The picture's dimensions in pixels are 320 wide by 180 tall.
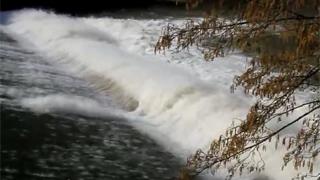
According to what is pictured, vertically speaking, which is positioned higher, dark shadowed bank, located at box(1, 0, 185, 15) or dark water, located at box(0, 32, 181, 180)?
dark water, located at box(0, 32, 181, 180)

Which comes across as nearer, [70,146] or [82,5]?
[70,146]

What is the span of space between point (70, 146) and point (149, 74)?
468 centimetres

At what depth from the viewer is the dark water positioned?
7117 millimetres

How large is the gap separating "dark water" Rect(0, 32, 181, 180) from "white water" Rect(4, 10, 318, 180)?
429mm

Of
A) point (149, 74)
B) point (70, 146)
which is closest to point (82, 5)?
point (149, 74)

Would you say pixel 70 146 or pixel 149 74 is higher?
Answer: pixel 70 146

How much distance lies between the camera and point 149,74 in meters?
12.5

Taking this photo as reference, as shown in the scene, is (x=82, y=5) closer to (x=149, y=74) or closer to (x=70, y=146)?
(x=149, y=74)

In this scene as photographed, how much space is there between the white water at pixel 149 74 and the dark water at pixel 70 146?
43 centimetres

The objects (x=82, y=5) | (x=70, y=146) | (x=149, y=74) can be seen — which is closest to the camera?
(x=70, y=146)

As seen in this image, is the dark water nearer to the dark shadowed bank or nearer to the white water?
the white water

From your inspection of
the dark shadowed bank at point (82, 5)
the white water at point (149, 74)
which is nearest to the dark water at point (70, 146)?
the white water at point (149, 74)

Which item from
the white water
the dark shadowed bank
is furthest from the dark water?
the dark shadowed bank

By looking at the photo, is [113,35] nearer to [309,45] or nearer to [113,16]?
[113,16]
